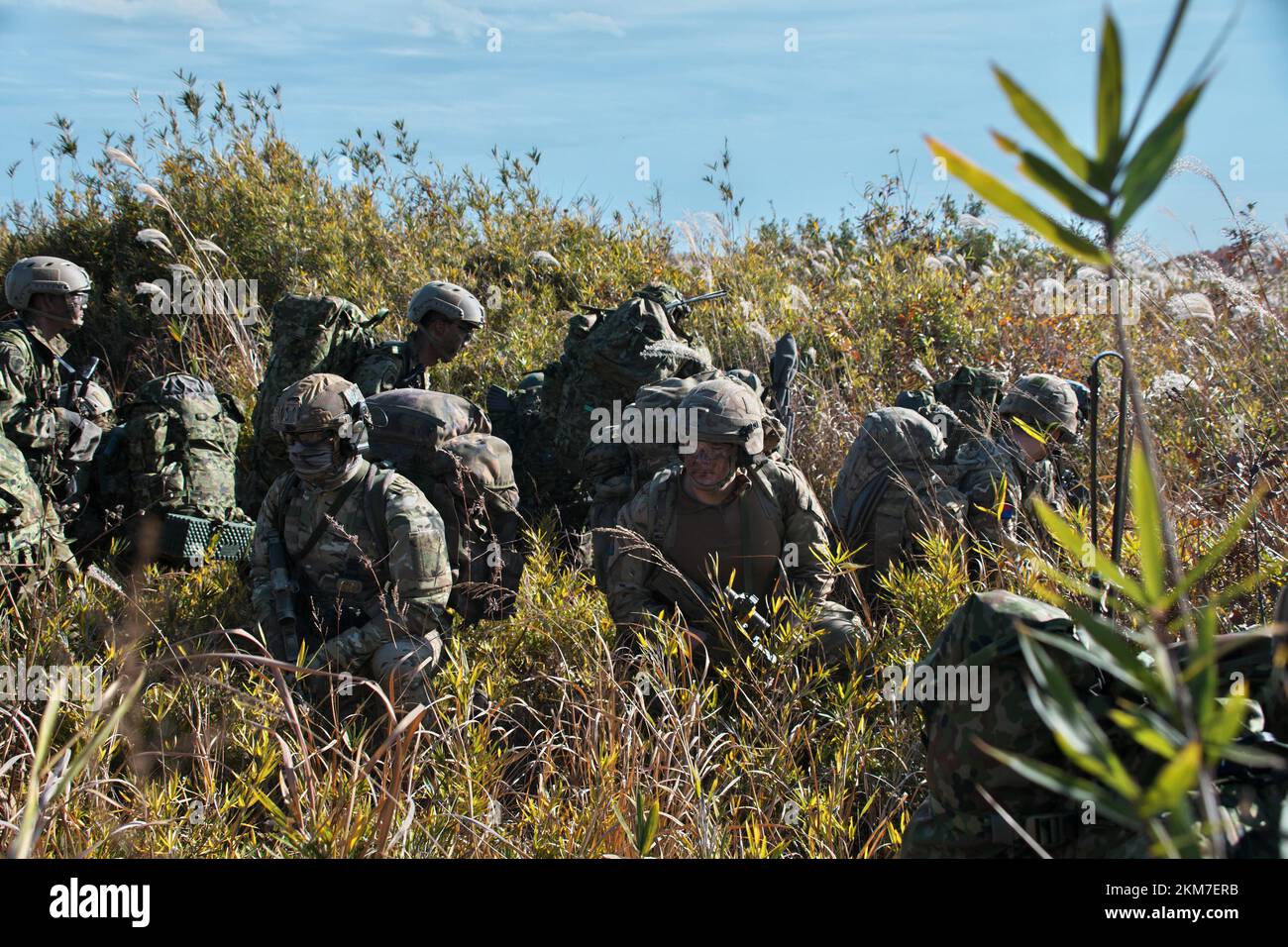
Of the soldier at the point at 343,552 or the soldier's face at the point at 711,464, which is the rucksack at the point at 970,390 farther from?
the soldier at the point at 343,552

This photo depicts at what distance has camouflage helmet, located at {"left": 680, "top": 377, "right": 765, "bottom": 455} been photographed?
186 inches

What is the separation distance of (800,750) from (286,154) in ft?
32.7

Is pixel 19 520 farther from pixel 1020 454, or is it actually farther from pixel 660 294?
pixel 1020 454

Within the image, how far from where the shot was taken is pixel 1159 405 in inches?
263

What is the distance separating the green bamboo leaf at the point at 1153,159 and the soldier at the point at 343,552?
389 cm

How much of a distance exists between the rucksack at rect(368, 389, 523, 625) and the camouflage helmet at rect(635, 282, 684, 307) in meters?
1.59

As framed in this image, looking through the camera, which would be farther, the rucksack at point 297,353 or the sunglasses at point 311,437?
the rucksack at point 297,353

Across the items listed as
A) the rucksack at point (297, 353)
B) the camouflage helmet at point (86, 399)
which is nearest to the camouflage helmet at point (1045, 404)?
the rucksack at point (297, 353)

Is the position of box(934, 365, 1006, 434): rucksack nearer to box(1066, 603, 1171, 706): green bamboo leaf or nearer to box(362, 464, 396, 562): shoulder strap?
box(362, 464, 396, 562): shoulder strap

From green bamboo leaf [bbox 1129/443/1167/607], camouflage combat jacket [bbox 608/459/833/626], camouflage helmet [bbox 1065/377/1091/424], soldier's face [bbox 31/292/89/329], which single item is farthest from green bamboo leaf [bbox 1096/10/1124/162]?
soldier's face [bbox 31/292/89/329]

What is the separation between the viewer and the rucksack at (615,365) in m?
6.53
